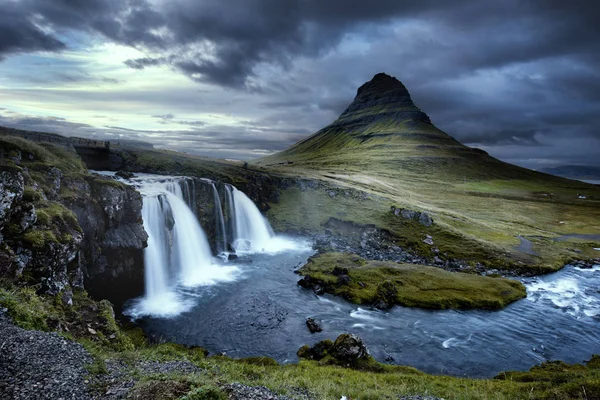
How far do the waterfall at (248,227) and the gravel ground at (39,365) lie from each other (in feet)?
162

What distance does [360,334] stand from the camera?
34219 millimetres

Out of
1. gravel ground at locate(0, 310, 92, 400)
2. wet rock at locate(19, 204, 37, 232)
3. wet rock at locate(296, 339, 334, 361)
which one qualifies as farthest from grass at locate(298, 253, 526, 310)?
wet rock at locate(19, 204, 37, 232)

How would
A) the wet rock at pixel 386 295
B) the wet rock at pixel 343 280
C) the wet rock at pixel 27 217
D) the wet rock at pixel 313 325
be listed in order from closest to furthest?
the wet rock at pixel 27 217, the wet rock at pixel 313 325, the wet rock at pixel 386 295, the wet rock at pixel 343 280

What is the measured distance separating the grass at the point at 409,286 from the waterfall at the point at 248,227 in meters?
17.3

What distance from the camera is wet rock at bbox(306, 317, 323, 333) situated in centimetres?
3409

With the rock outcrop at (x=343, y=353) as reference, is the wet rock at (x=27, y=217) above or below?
above

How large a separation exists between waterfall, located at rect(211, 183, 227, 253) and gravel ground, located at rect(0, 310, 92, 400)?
46.4 m

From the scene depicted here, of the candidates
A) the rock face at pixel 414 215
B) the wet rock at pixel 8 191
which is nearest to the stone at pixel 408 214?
the rock face at pixel 414 215

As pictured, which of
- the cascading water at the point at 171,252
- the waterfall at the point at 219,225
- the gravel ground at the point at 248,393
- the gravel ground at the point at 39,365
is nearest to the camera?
the gravel ground at the point at 39,365

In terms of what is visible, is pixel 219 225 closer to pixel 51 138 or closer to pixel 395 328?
pixel 51 138

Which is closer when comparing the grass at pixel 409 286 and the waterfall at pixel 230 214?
the grass at pixel 409 286

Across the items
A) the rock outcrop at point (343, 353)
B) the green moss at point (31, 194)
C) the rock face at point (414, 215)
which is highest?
the green moss at point (31, 194)

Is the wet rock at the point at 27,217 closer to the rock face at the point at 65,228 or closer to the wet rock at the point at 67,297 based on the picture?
the rock face at the point at 65,228

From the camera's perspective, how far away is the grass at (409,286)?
4322 cm
